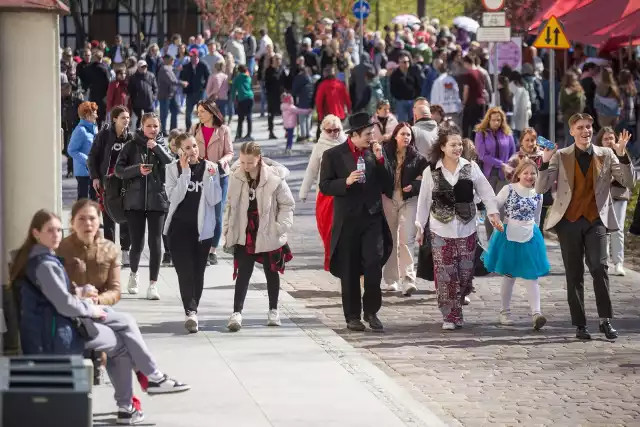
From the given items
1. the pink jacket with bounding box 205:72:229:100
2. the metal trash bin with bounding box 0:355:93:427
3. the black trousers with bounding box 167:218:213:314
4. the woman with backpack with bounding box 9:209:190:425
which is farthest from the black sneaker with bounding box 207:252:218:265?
the pink jacket with bounding box 205:72:229:100

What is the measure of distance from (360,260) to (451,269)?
761 millimetres

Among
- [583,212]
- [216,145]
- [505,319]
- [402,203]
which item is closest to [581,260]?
[583,212]

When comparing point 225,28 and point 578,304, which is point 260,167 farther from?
point 225,28

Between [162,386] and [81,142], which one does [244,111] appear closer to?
[81,142]

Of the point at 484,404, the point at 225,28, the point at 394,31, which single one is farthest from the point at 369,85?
the point at 225,28

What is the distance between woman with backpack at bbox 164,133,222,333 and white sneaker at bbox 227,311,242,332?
0.94 ft

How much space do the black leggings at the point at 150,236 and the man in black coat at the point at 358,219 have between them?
6.81 ft

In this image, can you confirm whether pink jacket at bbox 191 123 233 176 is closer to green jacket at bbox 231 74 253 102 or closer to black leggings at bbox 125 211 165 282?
black leggings at bbox 125 211 165 282

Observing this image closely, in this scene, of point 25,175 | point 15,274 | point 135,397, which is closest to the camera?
point 15,274

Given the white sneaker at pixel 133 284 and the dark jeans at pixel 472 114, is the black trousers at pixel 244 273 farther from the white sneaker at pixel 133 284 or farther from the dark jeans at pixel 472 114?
the dark jeans at pixel 472 114

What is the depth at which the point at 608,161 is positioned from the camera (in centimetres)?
1355

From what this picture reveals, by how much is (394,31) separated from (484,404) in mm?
35482

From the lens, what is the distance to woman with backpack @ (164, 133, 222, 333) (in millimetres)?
13672

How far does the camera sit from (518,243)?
14.2m
